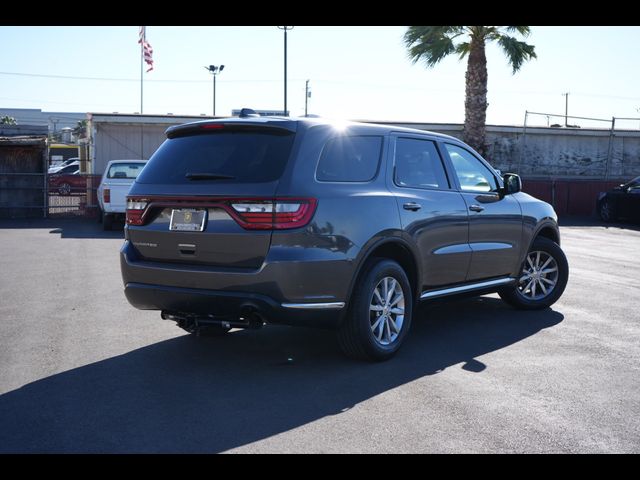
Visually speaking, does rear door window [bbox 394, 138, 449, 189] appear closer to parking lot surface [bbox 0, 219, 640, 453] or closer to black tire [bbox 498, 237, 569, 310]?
parking lot surface [bbox 0, 219, 640, 453]

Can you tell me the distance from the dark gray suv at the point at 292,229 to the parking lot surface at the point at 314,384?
44cm

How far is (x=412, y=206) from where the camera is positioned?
6.27 m

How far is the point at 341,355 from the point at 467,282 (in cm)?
166

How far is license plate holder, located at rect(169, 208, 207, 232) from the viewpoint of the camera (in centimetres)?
551

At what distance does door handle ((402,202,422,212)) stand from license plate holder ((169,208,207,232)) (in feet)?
5.49

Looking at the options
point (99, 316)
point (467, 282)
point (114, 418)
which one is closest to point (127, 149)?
point (99, 316)

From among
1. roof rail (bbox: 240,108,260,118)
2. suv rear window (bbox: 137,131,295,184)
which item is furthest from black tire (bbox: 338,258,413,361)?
roof rail (bbox: 240,108,260,118)

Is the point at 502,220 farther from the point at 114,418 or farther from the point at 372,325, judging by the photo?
the point at 114,418

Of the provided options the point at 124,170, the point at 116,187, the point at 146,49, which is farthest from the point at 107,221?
the point at 146,49

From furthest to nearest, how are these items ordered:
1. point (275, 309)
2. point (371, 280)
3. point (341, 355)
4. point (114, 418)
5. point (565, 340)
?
point (565, 340) < point (341, 355) < point (371, 280) < point (275, 309) < point (114, 418)

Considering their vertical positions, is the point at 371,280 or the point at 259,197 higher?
the point at 259,197

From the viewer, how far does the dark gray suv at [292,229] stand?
5.31 metres

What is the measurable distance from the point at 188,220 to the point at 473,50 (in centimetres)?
2127
